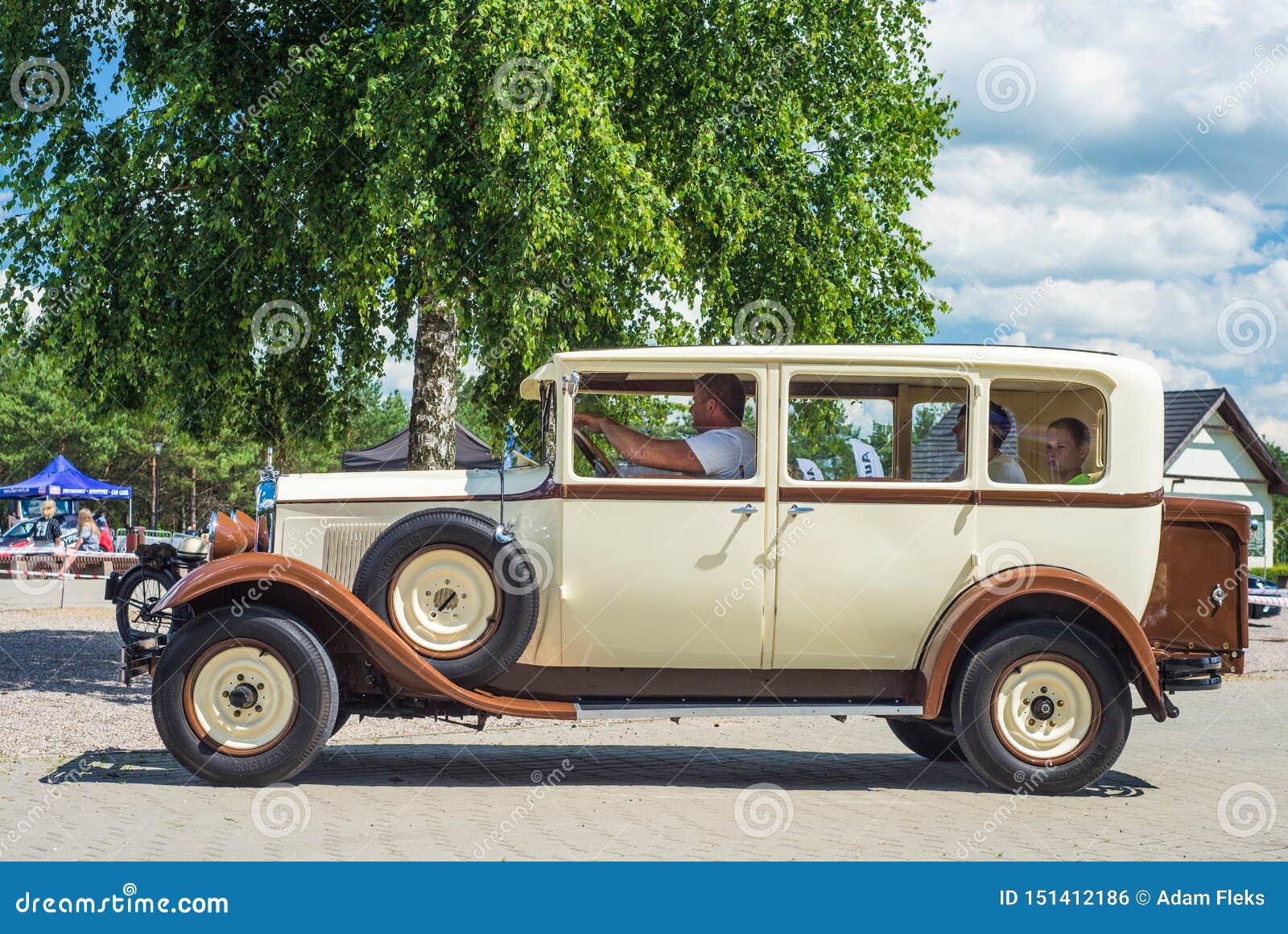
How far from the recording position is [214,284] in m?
11.2

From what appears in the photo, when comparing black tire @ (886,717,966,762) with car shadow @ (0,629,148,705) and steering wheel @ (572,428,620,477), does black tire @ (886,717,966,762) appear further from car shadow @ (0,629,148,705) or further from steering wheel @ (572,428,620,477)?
car shadow @ (0,629,148,705)

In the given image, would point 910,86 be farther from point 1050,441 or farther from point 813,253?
point 1050,441

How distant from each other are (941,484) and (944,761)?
2220 mm

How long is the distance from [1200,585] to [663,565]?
10.3 ft

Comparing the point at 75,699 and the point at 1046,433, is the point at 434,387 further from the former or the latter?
the point at 1046,433

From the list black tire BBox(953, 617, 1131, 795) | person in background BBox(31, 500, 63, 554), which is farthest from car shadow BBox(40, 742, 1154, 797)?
person in background BBox(31, 500, 63, 554)

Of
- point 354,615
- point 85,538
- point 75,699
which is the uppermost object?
point 354,615

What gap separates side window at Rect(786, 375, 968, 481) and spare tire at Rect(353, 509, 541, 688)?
1628 millimetres

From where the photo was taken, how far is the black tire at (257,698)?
6.51 metres

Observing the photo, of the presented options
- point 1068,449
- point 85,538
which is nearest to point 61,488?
point 85,538

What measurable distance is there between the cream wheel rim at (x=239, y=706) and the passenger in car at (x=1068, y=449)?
4336 mm

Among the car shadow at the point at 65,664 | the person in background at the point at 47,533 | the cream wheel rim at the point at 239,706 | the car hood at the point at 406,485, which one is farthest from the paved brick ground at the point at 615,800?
the person in background at the point at 47,533

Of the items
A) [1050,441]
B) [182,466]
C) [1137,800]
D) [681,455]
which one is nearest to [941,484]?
[1050,441]

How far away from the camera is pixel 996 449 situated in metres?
7.05
